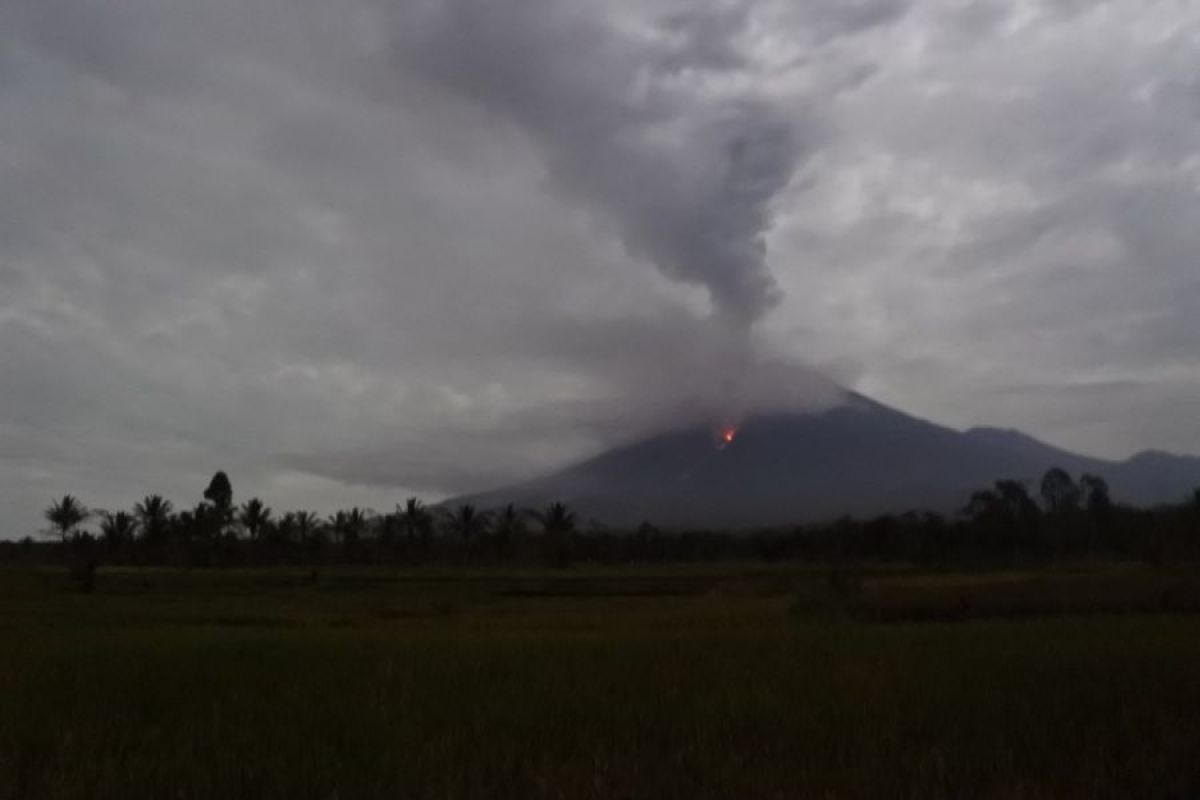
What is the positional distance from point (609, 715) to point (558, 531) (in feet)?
289

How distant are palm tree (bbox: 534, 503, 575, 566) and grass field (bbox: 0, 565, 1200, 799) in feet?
222

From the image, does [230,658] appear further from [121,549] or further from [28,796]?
[121,549]

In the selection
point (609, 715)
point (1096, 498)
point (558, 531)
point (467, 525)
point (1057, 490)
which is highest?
point (1057, 490)

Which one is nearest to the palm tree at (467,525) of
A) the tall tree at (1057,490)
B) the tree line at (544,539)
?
the tree line at (544,539)

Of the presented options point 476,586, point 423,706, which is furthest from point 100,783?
Result: point 476,586

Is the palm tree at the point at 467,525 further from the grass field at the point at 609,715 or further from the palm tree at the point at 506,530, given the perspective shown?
the grass field at the point at 609,715

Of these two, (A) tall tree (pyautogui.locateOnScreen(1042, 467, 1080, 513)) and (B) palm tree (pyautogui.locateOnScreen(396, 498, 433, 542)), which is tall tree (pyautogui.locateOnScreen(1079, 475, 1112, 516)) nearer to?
(A) tall tree (pyautogui.locateOnScreen(1042, 467, 1080, 513))

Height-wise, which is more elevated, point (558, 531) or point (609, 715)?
point (558, 531)

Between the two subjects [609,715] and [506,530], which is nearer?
[609,715]

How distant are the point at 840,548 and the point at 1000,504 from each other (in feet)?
71.5

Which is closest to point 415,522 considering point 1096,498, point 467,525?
point 467,525

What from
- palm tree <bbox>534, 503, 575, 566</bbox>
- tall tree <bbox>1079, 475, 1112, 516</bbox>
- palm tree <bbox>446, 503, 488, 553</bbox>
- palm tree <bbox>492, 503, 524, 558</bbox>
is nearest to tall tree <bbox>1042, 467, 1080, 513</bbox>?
tall tree <bbox>1079, 475, 1112, 516</bbox>

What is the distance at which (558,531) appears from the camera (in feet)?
321

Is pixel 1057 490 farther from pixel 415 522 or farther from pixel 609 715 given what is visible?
→ pixel 609 715
